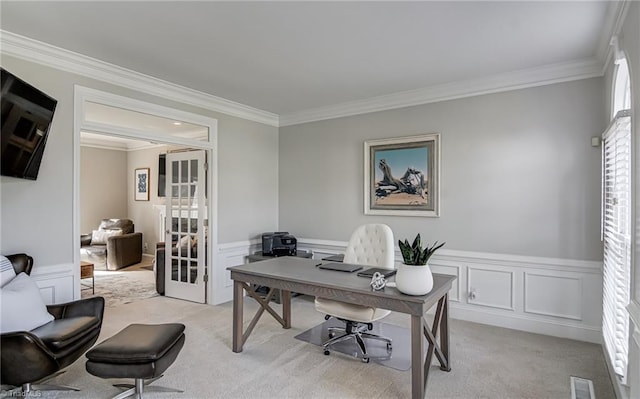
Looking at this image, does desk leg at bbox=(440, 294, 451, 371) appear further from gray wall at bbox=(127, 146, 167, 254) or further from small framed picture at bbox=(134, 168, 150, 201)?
small framed picture at bbox=(134, 168, 150, 201)

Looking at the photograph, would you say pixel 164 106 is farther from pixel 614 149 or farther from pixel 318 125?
pixel 614 149

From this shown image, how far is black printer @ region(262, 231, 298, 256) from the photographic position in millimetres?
4789

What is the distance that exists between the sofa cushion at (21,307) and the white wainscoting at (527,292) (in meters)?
3.61

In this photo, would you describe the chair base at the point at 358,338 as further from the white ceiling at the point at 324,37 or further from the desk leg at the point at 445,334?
the white ceiling at the point at 324,37

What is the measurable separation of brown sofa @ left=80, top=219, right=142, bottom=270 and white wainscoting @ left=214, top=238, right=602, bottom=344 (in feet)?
18.9

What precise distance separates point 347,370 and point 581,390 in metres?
1.53

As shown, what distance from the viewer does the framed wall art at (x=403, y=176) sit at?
408cm

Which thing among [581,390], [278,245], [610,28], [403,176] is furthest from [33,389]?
[610,28]

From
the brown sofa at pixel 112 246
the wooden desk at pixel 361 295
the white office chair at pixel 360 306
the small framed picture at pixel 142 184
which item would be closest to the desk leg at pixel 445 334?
the wooden desk at pixel 361 295

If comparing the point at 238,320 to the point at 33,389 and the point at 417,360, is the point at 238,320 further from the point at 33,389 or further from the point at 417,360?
the point at 417,360

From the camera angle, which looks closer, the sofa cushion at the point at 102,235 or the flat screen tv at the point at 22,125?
the flat screen tv at the point at 22,125

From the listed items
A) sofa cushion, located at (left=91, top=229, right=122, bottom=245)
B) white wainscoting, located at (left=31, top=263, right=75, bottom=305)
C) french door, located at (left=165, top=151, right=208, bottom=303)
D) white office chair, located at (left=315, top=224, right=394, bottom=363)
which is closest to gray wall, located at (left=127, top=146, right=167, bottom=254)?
sofa cushion, located at (left=91, top=229, right=122, bottom=245)

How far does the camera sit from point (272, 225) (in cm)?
536

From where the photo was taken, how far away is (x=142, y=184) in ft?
25.8
